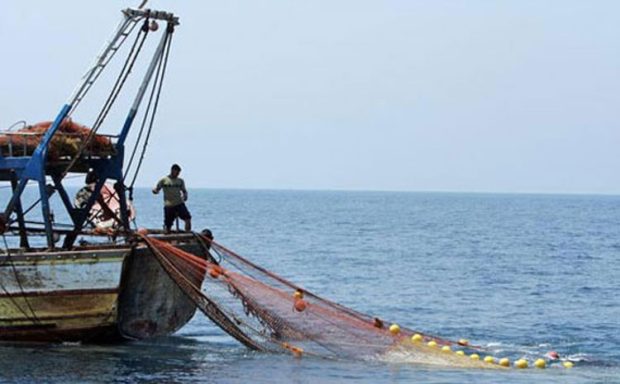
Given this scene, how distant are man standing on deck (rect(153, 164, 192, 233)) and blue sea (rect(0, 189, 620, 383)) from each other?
2.32m

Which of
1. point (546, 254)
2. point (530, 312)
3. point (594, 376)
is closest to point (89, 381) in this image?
point (594, 376)

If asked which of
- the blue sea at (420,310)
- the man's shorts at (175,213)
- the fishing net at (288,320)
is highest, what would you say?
the man's shorts at (175,213)

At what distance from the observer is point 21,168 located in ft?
76.3

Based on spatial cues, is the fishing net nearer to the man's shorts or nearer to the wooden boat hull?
the wooden boat hull

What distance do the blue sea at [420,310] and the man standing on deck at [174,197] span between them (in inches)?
91.5

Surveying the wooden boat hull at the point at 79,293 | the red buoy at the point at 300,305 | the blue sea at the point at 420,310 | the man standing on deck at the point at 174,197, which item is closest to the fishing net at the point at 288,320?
the red buoy at the point at 300,305

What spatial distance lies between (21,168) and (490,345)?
10248 millimetres

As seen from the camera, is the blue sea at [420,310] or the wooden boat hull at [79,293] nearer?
the blue sea at [420,310]

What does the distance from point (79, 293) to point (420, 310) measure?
13.9 metres

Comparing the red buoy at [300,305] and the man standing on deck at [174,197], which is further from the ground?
the man standing on deck at [174,197]

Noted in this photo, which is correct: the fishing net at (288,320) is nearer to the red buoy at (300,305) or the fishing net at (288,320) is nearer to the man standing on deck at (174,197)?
the red buoy at (300,305)

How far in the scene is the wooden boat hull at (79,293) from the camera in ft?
73.8

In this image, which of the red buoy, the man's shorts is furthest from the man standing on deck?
the red buoy

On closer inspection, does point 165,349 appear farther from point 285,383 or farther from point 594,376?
point 594,376
